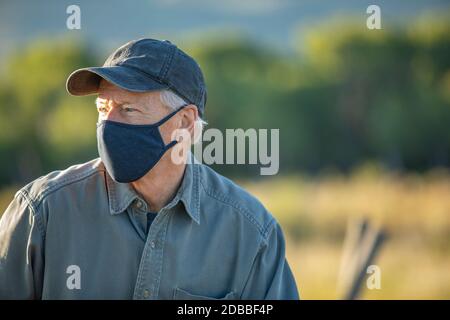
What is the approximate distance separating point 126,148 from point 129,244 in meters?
0.41

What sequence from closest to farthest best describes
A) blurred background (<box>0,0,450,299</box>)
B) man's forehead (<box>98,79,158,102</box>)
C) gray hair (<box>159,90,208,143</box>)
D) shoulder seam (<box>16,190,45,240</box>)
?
shoulder seam (<box>16,190,45,240</box>)
man's forehead (<box>98,79,158,102</box>)
gray hair (<box>159,90,208,143</box>)
blurred background (<box>0,0,450,299</box>)

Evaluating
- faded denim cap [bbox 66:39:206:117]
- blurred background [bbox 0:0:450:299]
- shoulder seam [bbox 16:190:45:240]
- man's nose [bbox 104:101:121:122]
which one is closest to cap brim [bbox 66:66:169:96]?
faded denim cap [bbox 66:39:206:117]

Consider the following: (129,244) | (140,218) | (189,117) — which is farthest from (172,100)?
(129,244)

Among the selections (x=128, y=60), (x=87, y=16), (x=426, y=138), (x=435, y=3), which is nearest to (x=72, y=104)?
(x=87, y=16)

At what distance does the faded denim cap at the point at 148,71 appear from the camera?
295 centimetres

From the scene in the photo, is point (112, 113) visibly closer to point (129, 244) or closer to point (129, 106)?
point (129, 106)

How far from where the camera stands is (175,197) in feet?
10.1

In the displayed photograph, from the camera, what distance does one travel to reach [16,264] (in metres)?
2.83

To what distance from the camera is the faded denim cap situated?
2951 mm

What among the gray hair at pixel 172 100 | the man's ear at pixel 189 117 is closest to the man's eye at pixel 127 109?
the gray hair at pixel 172 100

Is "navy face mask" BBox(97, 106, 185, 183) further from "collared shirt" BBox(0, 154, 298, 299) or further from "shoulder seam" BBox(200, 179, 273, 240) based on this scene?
"shoulder seam" BBox(200, 179, 273, 240)

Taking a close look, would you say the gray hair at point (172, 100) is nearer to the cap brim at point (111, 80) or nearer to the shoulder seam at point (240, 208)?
the cap brim at point (111, 80)
